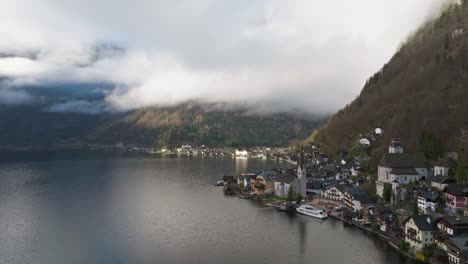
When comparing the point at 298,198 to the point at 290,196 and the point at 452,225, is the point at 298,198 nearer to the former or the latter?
the point at 290,196

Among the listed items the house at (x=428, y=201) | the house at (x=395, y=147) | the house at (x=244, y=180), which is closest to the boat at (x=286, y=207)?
the house at (x=428, y=201)

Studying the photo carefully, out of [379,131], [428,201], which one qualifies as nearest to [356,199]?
[428,201]

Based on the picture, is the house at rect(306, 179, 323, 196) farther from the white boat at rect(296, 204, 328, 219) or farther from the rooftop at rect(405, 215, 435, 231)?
the rooftop at rect(405, 215, 435, 231)

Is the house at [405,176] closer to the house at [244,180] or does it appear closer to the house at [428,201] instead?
the house at [428,201]

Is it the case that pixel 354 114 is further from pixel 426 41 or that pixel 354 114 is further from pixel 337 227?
pixel 337 227

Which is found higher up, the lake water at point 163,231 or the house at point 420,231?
the house at point 420,231

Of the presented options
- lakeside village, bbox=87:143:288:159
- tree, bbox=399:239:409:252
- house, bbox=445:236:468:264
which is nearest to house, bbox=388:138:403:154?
tree, bbox=399:239:409:252
